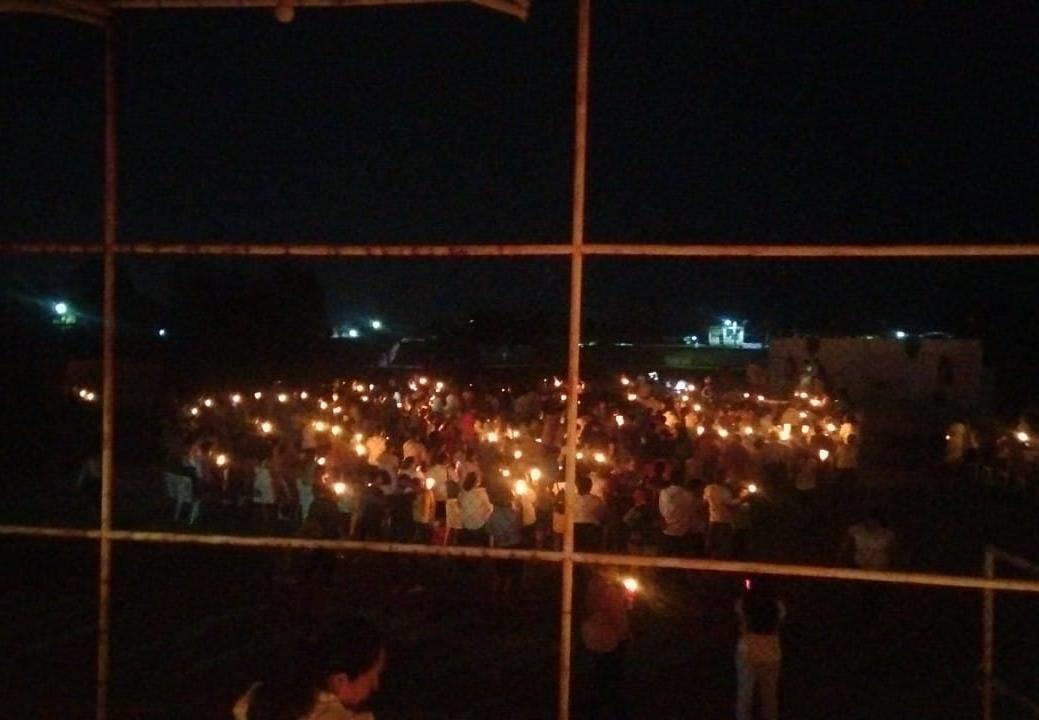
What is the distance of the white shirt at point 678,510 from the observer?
42.9ft

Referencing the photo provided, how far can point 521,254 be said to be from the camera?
4.62 m

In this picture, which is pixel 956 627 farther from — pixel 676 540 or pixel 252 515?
pixel 252 515

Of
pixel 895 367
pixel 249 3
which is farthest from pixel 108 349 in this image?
pixel 895 367

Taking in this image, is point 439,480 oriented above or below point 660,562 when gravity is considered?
below

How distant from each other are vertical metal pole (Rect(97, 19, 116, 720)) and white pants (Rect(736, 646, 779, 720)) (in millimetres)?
4436

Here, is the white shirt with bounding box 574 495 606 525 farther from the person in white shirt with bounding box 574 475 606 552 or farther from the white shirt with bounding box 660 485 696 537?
the white shirt with bounding box 660 485 696 537

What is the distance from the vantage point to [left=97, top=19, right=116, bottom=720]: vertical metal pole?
490 centimetres

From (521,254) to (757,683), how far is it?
4.63 m

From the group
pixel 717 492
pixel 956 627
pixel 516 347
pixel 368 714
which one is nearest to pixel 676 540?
pixel 717 492

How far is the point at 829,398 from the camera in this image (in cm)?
3144

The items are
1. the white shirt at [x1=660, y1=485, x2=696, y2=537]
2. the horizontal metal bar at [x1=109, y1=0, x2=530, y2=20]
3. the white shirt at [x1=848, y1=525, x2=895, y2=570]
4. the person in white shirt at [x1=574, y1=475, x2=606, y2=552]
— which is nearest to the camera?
the horizontal metal bar at [x1=109, y1=0, x2=530, y2=20]

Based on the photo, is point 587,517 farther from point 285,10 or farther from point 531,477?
point 285,10

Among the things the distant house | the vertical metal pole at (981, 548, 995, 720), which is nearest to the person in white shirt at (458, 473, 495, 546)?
the vertical metal pole at (981, 548, 995, 720)

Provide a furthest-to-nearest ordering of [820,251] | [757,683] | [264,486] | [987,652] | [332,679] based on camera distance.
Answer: [264,486] → [757,683] → [987,652] → [820,251] → [332,679]
